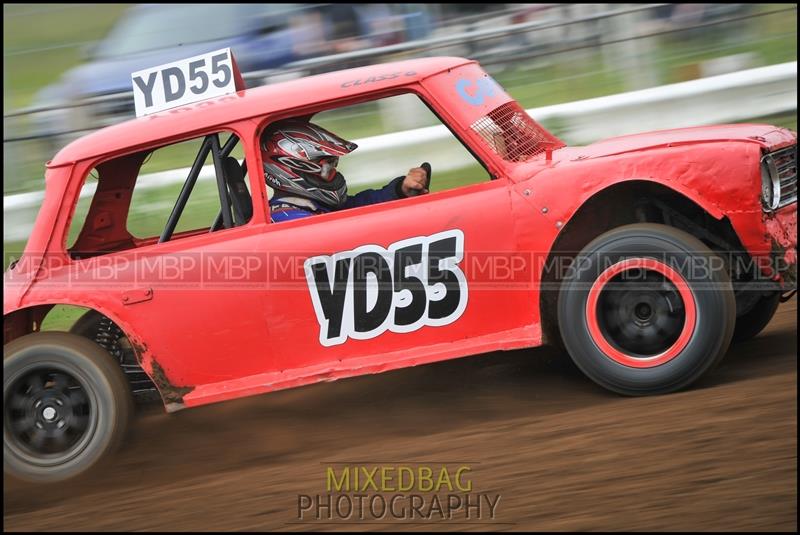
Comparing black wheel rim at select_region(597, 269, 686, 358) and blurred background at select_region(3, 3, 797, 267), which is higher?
blurred background at select_region(3, 3, 797, 267)

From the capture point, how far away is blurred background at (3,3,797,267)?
9.31m

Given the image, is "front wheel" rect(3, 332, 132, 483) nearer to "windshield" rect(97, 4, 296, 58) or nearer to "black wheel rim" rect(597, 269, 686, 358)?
"black wheel rim" rect(597, 269, 686, 358)

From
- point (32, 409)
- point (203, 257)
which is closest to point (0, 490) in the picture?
point (32, 409)

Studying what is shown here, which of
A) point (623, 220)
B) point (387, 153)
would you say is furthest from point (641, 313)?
point (387, 153)

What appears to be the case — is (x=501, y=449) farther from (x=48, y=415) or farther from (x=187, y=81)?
(x=187, y=81)

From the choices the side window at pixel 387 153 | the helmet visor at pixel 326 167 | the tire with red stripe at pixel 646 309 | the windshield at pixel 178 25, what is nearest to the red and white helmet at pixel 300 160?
the helmet visor at pixel 326 167

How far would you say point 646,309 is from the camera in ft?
15.3

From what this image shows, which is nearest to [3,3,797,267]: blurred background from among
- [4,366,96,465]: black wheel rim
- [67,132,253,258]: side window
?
[67,132,253,258]: side window

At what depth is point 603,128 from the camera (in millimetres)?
9312

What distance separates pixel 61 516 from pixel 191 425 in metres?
1.14

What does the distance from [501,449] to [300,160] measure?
1.80 m

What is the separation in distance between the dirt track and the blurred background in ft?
11.3

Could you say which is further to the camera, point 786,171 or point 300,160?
point 300,160

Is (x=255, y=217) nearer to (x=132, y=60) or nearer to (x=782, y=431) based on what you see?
(x=782, y=431)
